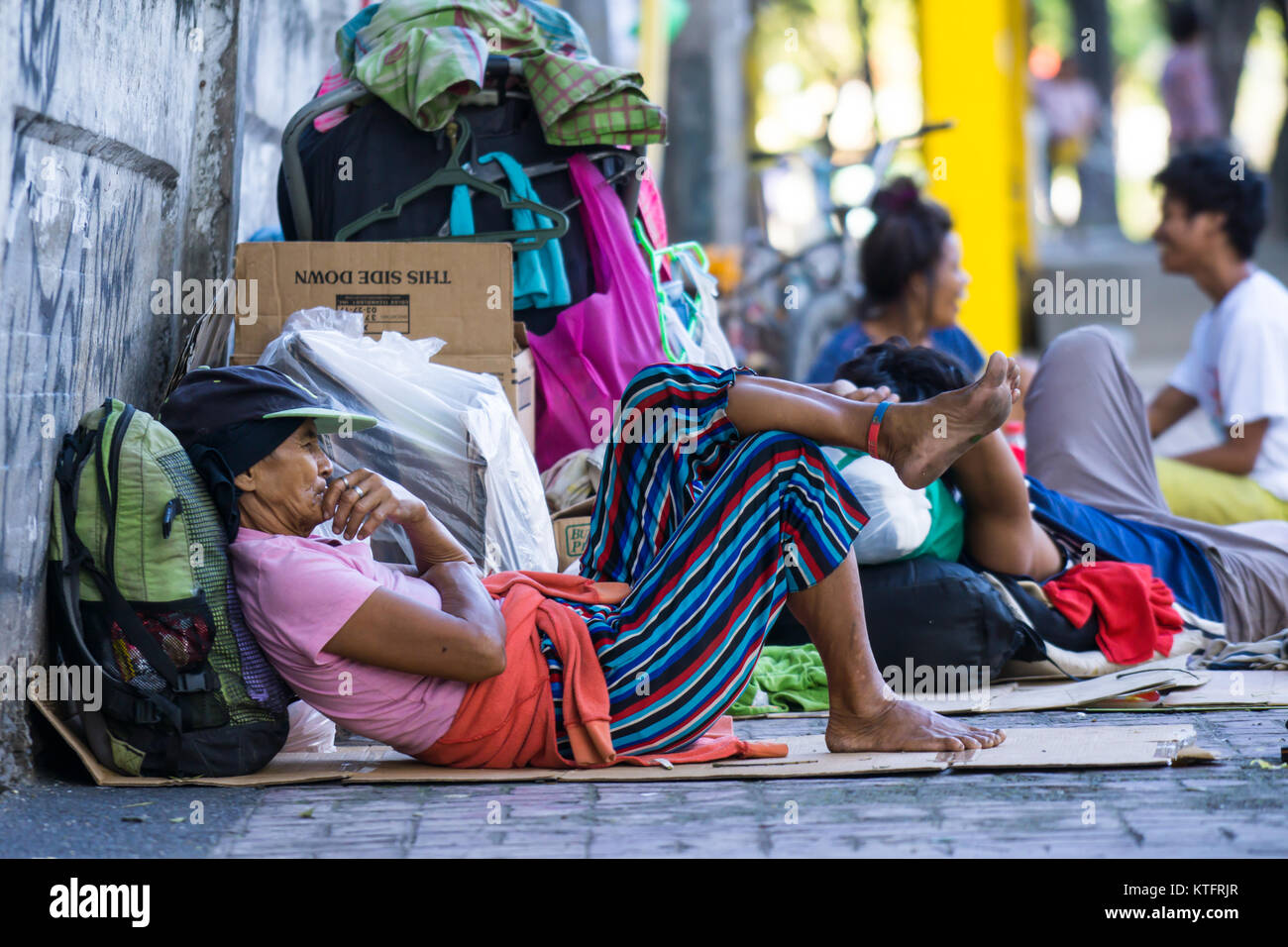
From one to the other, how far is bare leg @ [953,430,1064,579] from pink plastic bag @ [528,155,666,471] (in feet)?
3.77

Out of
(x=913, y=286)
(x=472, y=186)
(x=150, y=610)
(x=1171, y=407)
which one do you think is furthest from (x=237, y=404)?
(x=1171, y=407)

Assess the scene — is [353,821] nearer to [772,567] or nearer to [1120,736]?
[772,567]

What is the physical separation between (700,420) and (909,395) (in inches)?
38.4

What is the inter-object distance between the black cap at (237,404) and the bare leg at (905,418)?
2.66ft

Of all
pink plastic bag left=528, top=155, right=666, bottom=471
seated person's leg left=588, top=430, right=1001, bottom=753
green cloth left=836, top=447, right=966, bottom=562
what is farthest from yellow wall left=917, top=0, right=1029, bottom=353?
seated person's leg left=588, top=430, right=1001, bottom=753

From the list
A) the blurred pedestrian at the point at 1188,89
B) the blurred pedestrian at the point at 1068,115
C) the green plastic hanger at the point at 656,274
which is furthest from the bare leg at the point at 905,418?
the blurred pedestrian at the point at 1068,115

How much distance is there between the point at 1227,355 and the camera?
5297 millimetres

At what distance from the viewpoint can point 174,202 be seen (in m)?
4.08

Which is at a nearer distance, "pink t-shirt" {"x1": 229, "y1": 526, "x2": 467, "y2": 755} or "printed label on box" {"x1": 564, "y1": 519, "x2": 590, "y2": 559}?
"pink t-shirt" {"x1": 229, "y1": 526, "x2": 467, "y2": 755}

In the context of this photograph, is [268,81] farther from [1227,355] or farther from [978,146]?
[978,146]

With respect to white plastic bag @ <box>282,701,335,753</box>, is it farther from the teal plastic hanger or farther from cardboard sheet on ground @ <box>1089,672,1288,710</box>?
cardboard sheet on ground @ <box>1089,672,1288,710</box>

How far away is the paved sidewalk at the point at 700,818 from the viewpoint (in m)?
2.38

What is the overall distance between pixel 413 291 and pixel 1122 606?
2.17 m

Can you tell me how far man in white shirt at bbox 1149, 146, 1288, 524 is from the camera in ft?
17.0
